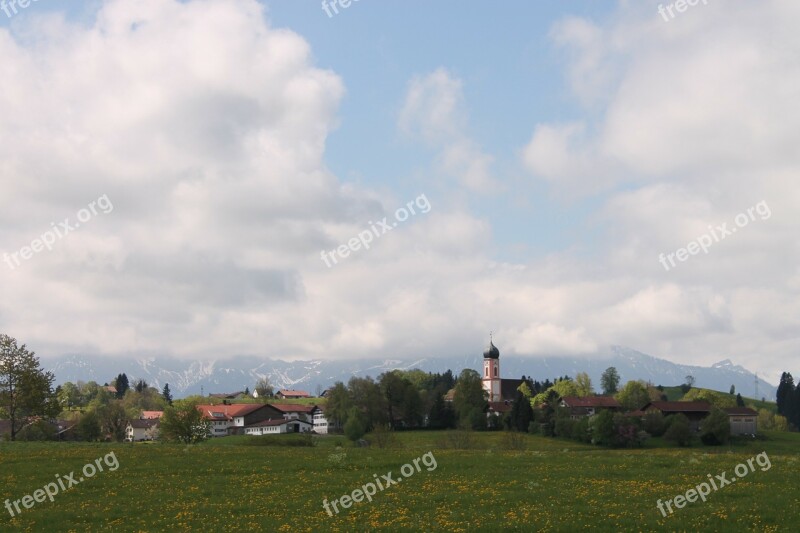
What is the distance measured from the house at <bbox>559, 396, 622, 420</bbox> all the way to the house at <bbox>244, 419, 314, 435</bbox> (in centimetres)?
6600

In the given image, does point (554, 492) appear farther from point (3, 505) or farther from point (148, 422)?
point (148, 422)

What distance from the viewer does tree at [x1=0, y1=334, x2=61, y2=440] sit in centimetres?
7794

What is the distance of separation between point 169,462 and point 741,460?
35.3 meters

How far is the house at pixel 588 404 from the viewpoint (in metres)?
A: 171

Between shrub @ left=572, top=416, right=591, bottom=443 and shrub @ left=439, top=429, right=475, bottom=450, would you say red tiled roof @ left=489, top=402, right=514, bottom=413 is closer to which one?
shrub @ left=572, top=416, right=591, bottom=443

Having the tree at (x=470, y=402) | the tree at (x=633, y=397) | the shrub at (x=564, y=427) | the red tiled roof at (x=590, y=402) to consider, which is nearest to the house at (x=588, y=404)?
the red tiled roof at (x=590, y=402)

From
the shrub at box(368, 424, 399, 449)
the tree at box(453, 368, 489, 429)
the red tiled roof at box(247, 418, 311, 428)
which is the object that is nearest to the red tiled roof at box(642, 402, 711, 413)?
the tree at box(453, 368, 489, 429)

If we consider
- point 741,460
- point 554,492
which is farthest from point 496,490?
point 741,460
